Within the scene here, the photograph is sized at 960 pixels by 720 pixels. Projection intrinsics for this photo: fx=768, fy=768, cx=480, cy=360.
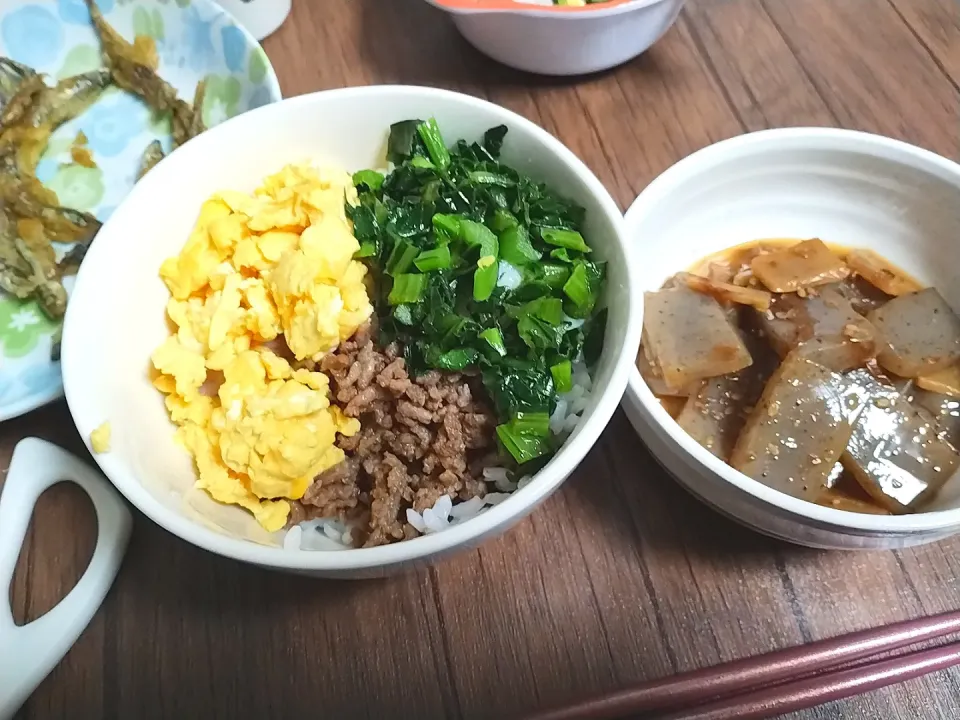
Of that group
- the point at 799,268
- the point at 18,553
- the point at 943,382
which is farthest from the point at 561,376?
the point at 18,553

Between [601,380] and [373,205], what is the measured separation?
362 millimetres

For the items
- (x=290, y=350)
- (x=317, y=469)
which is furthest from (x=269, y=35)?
(x=317, y=469)

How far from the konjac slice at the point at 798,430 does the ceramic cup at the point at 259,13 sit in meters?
1.04

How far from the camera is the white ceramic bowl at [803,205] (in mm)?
997

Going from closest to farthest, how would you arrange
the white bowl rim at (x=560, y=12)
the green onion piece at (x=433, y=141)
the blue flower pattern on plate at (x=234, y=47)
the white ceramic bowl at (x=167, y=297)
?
the white ceramic bowl at (x=167, y=297) → the green onion piece at (x=433, y=141) → the white bowl rim at (x=560, y=12) → the blue flower pattern on plate at (x=234, y=47)

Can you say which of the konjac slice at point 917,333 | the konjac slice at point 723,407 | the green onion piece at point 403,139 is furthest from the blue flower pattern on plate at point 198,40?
the konjac slice at point 917,333

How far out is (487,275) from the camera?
858 mm

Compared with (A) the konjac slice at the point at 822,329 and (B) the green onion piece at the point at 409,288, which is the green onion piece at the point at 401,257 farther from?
(A) the konjac slice at the point at 822,329

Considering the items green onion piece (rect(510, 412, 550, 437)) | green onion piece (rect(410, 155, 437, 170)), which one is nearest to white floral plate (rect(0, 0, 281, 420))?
green onion piece (rect(410, 155, 437, 170))

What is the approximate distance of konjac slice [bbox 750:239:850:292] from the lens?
100cm

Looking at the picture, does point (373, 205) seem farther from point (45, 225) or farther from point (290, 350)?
point (45, 225)

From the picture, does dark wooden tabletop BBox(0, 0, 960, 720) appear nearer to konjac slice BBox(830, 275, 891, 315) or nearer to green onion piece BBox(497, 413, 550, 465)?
green onion piece BBox(497, 413, 550, 465)

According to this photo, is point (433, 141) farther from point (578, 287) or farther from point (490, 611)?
point (490, 611)

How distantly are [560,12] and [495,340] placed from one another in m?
0.54
